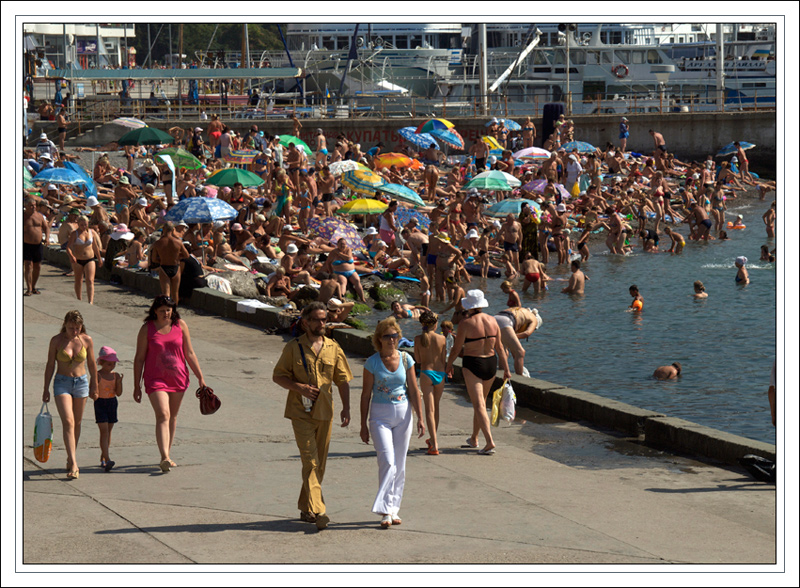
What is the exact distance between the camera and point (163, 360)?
8750 mm

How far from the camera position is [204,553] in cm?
673

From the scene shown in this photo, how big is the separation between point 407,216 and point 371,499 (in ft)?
52.7

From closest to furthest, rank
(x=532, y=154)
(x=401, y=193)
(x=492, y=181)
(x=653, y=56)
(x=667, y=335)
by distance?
1. (x=667, y=335)
2. (x=401, y=193)
3. (x=492, y=181)
4. (x=532, y=154)
5. (x=653, y=56)

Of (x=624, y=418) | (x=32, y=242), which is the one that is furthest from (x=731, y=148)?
(x=624, y=418)

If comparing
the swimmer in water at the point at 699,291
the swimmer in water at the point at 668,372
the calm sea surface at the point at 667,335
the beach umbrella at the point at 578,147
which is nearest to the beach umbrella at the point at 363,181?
the calm sea surface at the point at 667,335

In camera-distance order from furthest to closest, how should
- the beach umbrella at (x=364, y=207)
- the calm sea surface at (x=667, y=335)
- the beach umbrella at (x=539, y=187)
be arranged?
the beach umbrella at (x=539, y=187) → the beach umbrella at (x=364, y=207) → the calm sea surface at (x=667, y=335)

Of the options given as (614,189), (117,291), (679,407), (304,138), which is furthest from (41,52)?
(679,407)

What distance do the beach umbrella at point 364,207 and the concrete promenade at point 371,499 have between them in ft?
41.5

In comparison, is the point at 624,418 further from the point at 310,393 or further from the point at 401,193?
the point at 401,193

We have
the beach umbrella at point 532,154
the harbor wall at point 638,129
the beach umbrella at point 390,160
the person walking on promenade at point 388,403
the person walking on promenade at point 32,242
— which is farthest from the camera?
the harbor wall at point 638,129

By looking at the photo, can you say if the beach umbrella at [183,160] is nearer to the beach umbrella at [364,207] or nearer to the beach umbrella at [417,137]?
the beach umbrella at [364,207]

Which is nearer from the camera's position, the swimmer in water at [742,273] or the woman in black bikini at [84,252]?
the woman in black bikini at [84,252]

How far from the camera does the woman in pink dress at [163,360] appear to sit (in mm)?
8711

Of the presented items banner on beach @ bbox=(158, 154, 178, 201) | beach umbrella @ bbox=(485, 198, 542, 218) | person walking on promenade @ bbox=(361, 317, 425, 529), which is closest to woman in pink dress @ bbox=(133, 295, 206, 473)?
person walking on promenade @ bbox=(361, 317, 425, 529)
